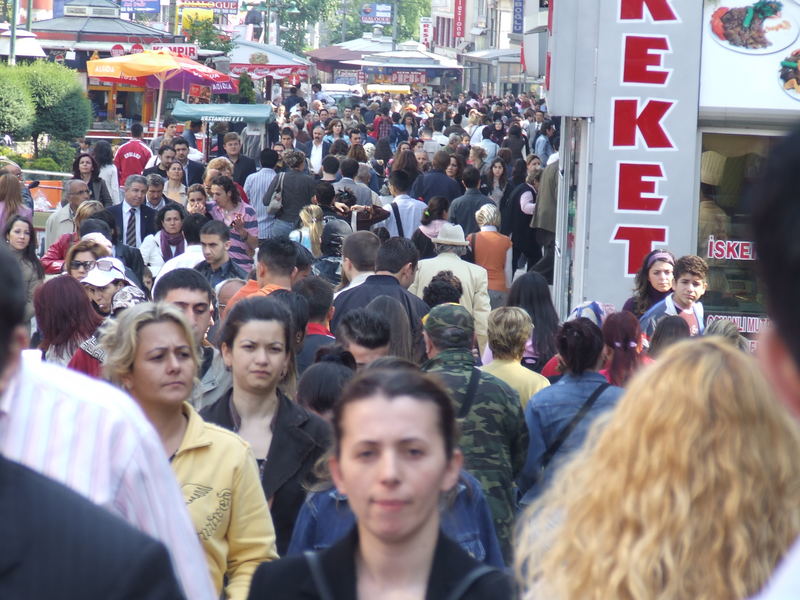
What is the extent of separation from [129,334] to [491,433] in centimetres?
168

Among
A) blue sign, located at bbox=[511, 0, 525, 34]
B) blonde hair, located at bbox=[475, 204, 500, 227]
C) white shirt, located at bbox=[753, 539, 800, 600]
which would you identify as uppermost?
blue sign, located at bbox=[511, 0, 525, 34]

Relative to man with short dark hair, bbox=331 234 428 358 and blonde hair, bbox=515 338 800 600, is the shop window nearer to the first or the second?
man with short dark hair, bbox=331 234 428 358

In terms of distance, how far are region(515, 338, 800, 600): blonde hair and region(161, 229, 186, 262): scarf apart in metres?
8.83

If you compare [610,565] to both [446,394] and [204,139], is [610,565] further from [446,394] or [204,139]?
[204,139]

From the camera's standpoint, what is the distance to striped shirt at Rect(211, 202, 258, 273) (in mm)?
11398

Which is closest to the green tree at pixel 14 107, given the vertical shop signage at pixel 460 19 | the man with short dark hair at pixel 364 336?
the man with short dark hair at pixel 364 336

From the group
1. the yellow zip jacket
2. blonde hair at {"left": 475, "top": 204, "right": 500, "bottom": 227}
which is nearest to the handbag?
blonde hair at {"left": 475, "top": 204, "right": 500, "bottom": 227}

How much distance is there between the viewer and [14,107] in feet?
89.8

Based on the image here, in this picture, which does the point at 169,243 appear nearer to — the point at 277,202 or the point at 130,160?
the point at 277,202

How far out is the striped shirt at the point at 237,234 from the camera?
11398 mm

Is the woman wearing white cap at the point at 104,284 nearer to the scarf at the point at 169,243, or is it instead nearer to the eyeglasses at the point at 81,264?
the eyeglasses at the point at 81,264

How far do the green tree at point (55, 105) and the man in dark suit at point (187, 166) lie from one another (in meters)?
13.6

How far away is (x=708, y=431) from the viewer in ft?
7.98

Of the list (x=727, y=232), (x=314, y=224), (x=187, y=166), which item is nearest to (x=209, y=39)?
(x=187, y=166)
